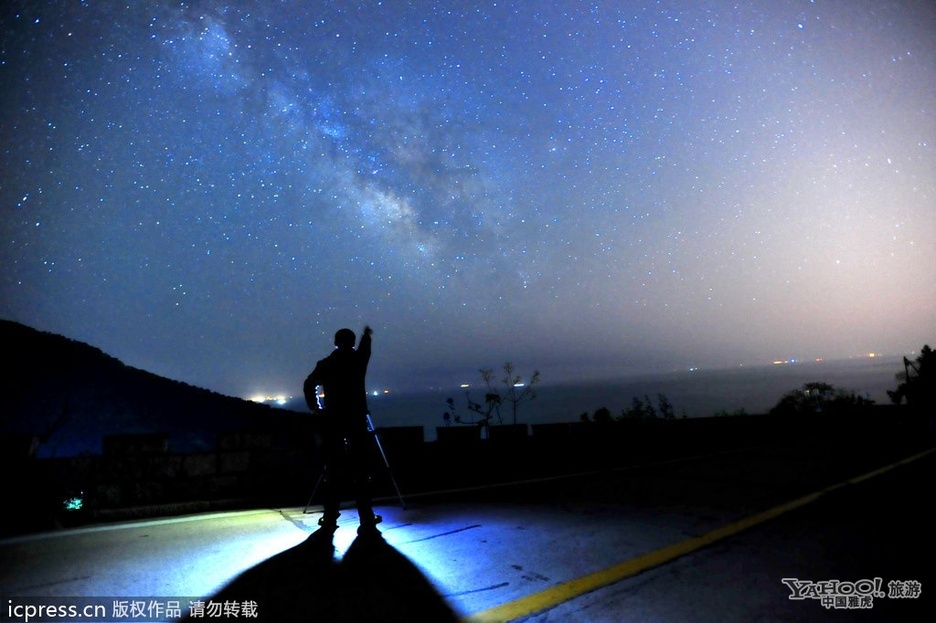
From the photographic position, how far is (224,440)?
6.34m

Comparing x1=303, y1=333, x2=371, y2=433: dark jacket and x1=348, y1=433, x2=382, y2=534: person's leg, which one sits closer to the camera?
x1=348, y1=433, x2=382, y2=534: person's leg

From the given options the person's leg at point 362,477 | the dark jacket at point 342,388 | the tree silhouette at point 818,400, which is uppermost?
the dark jacket at point 342,388

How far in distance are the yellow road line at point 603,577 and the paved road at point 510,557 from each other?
32mm

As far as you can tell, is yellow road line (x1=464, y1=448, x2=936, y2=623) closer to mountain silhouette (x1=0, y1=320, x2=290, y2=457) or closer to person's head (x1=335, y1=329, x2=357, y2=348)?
person's head (x1=335, y1=329, x2=357, y2=348)

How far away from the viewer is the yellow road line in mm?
2953

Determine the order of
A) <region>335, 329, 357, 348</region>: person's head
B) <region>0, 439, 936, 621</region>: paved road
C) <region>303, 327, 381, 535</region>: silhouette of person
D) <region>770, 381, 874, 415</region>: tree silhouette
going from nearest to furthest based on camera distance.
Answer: <region>0, 439, 936, 621</region>: paved road < <region>303, 327, 381, 535</region>: silhouette of person < <region>335, 329, 357, 348</region>: person's head < <region>770, 381, 874, 415</region>: tree silhouette

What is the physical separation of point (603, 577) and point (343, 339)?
3356mm

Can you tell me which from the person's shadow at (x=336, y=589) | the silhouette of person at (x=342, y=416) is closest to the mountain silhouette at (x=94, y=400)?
the silhouette of person at (x=342, y=416)

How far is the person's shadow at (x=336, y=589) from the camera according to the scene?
290cm

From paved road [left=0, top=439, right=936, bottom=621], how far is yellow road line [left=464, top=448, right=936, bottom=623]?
32 millimetres

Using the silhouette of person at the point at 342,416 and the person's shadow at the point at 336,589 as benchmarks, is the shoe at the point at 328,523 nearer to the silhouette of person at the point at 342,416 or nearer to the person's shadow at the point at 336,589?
the silhouette of person at the point at 342,416

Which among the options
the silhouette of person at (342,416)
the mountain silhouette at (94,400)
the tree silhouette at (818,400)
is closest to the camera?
the silhouette of person at (342,416)

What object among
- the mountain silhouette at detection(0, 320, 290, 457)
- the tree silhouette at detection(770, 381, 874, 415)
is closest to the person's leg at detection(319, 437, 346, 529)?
the mountain silhouette at detection(0, 320, 290, 457)

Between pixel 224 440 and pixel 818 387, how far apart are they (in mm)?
34726
